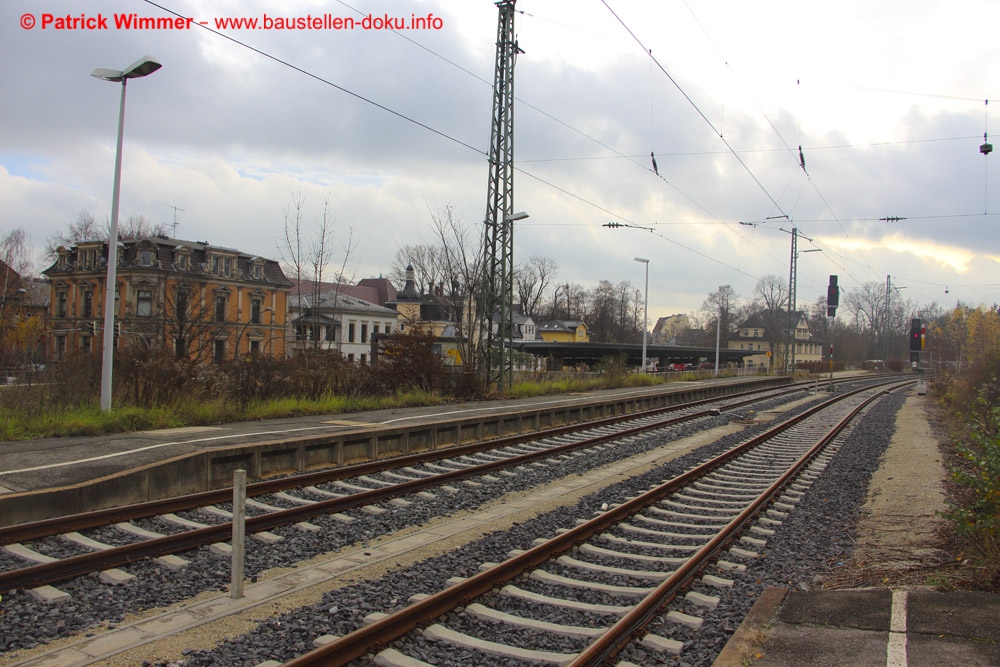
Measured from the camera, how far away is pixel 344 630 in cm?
519

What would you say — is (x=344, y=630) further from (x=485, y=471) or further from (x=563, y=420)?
(x=563, y=420)

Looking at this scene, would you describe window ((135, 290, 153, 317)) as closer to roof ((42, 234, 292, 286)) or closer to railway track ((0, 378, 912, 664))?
roof ((42, 234, 292, 286))

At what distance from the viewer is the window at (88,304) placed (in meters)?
51.1

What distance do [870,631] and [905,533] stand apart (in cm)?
451

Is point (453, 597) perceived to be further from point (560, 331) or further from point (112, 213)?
point (560, 331)

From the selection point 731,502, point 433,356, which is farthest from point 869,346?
point 731,502

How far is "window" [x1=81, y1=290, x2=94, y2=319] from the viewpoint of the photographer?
5109cm

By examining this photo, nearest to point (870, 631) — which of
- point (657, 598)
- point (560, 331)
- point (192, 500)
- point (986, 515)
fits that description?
point (657, 598)

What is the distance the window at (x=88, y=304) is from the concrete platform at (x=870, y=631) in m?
55.4

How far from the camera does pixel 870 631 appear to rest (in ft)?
16.5

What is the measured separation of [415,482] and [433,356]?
46.2 ft

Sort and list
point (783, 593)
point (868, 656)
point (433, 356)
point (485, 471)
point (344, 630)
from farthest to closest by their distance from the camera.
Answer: point (433, 356)
point (485, 471)
point (783, 593)
point (344, 630)
point (868, 656)

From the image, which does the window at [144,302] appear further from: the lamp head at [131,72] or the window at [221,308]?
the lamp head at [131,72]

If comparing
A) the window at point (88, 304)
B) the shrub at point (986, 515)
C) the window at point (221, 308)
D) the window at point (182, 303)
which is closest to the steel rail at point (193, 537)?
the shrub at point (986, 515)
